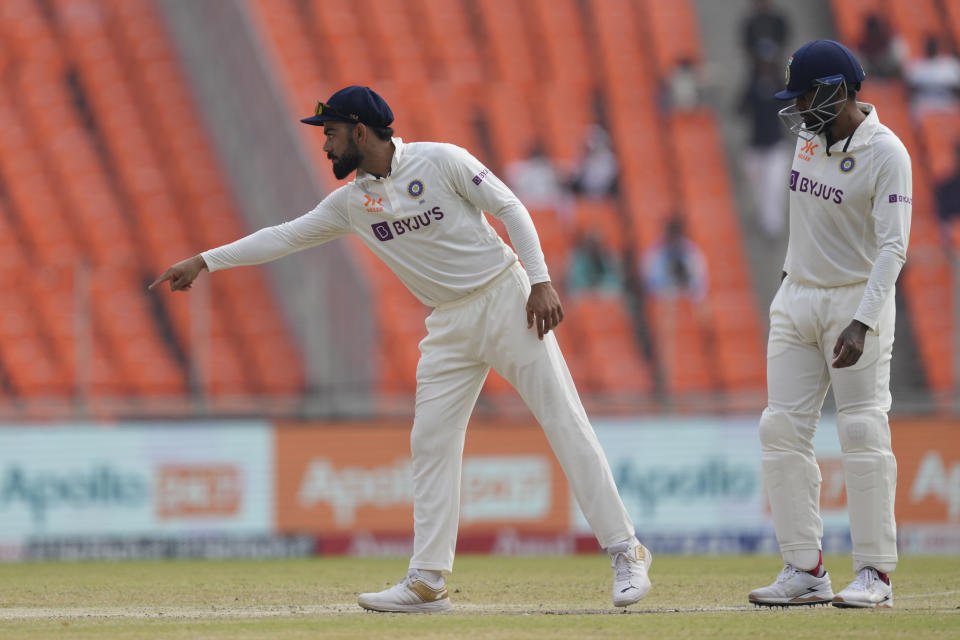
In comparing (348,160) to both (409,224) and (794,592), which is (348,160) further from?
(794,592)

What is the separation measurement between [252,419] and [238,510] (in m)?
0.62

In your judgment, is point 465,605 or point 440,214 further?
point 465,605

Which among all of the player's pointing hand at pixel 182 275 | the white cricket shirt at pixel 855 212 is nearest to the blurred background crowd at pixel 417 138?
the player's pointing hand at pixel 182 275

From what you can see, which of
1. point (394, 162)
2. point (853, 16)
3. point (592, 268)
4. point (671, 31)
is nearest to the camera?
point (394, 162)

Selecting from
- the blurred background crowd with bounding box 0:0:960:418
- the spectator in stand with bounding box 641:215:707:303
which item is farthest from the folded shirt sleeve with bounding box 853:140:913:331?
the spectator in stand with bounding box 641:215:707:303

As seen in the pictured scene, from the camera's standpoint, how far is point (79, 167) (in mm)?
15016

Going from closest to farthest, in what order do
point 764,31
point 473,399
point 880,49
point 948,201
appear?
point 473,399
point 948,201
point 880,49
point 764,31

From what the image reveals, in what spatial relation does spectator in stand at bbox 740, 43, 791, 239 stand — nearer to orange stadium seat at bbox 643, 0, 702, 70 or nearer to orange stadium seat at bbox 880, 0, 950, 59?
orange stadium seat at bbox 643, 0, 702, 70

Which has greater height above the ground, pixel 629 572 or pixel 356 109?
pixel 356 109

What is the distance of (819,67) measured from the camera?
564cm

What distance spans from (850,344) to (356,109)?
1.92 m

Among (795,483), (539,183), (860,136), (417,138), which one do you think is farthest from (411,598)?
(417,138)

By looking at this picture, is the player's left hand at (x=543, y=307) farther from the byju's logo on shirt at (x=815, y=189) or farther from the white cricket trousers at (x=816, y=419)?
the byju's logo on shirt at (x=815, y=189)

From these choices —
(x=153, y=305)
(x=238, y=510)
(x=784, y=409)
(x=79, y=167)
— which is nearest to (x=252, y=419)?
(x=238, y=510)
